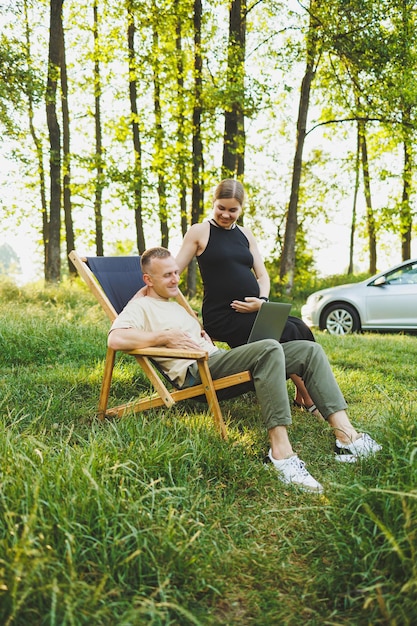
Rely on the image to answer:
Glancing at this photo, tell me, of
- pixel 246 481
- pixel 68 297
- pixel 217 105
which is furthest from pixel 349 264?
pixel 246 481

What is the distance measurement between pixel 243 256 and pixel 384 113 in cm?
1185

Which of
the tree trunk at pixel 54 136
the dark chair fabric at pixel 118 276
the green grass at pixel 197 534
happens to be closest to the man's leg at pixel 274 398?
the green grass at pixel 197 534

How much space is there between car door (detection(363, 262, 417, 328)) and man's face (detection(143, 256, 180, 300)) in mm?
7165

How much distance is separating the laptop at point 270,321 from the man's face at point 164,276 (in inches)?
24.6

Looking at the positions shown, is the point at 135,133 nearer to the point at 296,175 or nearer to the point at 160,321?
the point at 296,175

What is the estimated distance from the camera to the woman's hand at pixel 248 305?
4.41 metres

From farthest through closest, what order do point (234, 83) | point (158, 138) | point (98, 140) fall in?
point (98, 140) < point (158, 138) < point (234, 83)

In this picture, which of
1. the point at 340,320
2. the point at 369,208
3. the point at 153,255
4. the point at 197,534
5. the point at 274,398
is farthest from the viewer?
the point at 369,208

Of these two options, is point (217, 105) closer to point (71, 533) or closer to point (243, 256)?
point (243, 256)

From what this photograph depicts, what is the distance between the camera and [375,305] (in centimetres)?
1054

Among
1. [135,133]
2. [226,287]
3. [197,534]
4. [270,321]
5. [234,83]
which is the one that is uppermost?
[234,83]

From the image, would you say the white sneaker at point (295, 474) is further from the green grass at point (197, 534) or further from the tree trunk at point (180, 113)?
the tree trunk at point (180, 113)

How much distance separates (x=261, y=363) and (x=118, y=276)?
1.61 m

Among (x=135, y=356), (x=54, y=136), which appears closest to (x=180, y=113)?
(x=54, y=136)
